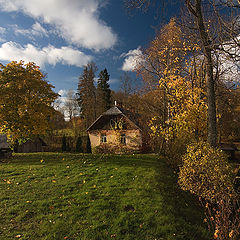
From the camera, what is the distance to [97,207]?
4.66 metres

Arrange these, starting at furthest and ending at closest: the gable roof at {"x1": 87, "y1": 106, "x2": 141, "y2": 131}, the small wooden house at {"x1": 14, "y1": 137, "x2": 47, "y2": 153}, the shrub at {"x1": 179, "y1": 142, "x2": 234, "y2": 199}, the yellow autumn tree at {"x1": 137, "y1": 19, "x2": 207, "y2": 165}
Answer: the small wooden house at {"x1": 14, "y1": 137, "x2": 47, "y2": 153} < the gable roof at {"x1": 87, "y1": 106, "x2": 141, "y2": 131} < the yellow autumn tree at {"x1": 137, "y1": 19, "x2": 207, "y2": 165} < the shrub at {"x1": 179, "y1": 142, "x2": 234, "y2": 199}

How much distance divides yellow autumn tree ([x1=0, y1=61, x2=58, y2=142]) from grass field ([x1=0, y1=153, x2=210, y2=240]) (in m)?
4.09

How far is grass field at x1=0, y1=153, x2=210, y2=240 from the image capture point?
12.3 feet

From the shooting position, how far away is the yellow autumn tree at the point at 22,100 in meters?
10.2

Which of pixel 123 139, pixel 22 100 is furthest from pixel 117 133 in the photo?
pixel 22 100

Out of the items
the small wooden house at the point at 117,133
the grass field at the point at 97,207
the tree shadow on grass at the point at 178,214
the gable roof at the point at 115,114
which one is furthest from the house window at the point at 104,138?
the tree shadow on grass at the point at 178,214

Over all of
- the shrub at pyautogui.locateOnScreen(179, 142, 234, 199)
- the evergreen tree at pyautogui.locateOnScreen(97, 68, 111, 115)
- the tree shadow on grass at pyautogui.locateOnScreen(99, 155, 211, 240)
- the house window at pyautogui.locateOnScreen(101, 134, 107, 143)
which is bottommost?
the tree shadow on grass at pyautogui.locateOnScreen(99, 155, 211, 240)

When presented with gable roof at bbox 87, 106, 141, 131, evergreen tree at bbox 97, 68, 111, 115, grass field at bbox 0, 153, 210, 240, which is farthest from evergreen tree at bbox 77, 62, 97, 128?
grass field at bbox 0, 153, 210, 240

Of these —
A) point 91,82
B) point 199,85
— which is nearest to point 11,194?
point 199,85

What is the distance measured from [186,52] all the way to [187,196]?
742 centimetres

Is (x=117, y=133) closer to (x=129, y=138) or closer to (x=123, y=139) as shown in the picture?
(x=123, y=139)

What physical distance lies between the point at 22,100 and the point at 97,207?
9.51 metres

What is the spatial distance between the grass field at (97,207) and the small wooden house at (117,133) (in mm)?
13013

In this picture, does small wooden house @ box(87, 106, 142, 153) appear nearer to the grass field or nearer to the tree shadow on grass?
the grass field
